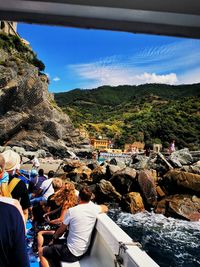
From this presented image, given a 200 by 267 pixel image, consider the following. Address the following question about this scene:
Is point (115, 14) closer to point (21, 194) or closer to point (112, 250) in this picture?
point (21, 194)

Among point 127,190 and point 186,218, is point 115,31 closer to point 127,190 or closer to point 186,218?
point 186,218

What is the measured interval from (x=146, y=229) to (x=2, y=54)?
35725 millimetres

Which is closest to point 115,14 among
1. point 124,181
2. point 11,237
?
point 11,237

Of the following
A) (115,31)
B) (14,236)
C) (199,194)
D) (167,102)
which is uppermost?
(167,102)

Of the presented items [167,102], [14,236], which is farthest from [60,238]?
[167,102]

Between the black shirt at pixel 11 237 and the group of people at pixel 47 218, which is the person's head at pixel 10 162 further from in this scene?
the black shirt at pixel 11 237

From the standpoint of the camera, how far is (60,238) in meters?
3.54

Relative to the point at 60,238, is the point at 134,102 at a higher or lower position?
higher

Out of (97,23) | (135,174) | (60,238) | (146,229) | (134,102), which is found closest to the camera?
(97,23)

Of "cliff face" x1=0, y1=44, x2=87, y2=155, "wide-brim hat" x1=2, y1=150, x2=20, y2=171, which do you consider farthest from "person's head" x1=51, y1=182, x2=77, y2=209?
"cliff face" x1=0, y1=44, x2=87, y2=155

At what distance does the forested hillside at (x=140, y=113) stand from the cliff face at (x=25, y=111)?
26.4 meters

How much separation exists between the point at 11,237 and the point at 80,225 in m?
1.82

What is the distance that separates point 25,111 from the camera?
41250mm

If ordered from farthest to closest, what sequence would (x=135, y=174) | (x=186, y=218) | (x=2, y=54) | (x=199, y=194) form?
(x=2, y=54)
(x=135, y=174)
(x=199, y=194)
(x=186, y=218)
